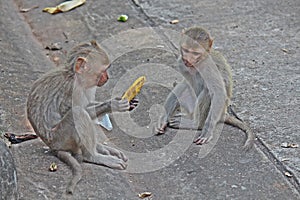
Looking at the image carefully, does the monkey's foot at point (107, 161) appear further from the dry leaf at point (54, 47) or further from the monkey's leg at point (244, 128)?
the dry leaf at point (54, 47)

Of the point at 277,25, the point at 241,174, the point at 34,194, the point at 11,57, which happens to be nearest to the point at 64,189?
the point at 34,194

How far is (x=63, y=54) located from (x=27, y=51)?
0.37 metres

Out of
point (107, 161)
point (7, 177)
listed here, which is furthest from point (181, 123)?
point (7, 177)

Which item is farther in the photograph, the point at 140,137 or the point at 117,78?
the point at 117,78

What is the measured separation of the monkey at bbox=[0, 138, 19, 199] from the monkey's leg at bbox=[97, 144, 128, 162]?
83 cm

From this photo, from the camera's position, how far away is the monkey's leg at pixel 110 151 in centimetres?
486

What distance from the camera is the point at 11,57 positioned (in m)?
6.61

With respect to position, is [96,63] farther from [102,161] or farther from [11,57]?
[11,57]

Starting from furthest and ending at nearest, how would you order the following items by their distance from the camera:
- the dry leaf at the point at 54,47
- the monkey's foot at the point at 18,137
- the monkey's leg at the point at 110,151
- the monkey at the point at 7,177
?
the dry leaf at the point at 54,47, the monkey's foot at the point at 18,137, the monkey's leg at the point at 110,151, the monkey at the point at 7,177

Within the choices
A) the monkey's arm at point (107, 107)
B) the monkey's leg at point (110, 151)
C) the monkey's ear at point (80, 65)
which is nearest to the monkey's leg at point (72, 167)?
the monkey's leg at point (110, 151)

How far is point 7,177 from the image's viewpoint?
4043mm

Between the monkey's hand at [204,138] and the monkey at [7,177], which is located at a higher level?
the monkey at [7,177]

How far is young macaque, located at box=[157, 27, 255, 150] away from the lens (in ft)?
16.1

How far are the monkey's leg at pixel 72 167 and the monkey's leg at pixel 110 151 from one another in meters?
0.22
